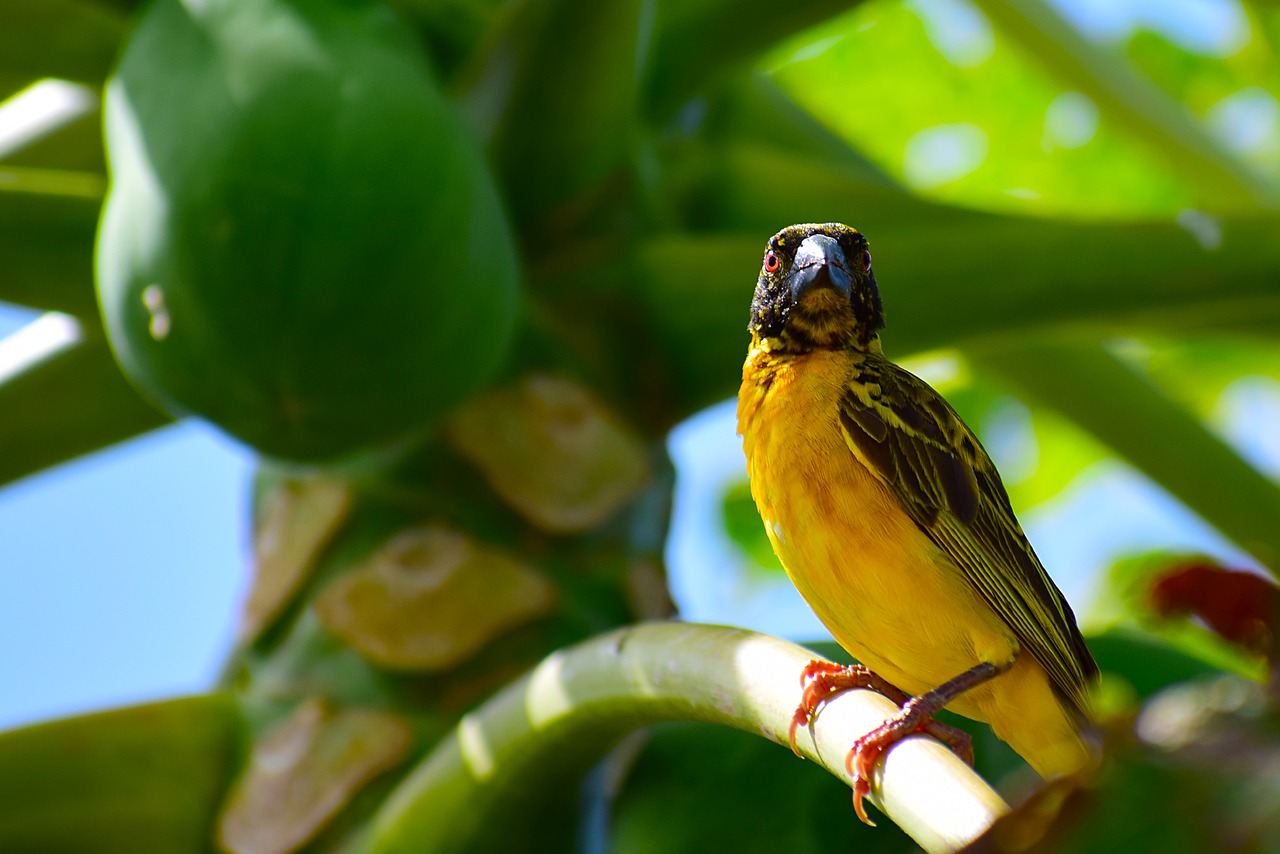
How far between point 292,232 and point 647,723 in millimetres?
834

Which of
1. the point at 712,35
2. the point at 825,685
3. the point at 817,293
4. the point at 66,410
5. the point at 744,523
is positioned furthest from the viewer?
the point at 744,523

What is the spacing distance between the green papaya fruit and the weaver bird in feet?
1.58

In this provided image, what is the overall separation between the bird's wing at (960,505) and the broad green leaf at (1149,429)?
45 centimetres

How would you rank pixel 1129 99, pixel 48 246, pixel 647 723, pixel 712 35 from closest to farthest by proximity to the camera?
pixel 647 723
pixel 48 246
pixel 712 35
pixel 1129 99

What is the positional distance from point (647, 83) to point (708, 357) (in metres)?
0.61

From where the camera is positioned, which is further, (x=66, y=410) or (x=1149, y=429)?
(x=1149, y=429)

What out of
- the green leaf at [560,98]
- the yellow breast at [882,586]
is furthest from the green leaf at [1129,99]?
the yellow breast at [882,586]

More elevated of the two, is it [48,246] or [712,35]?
[712,35]

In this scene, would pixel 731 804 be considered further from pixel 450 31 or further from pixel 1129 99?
pixel 1129 99

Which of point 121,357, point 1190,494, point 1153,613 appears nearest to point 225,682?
point 121,357

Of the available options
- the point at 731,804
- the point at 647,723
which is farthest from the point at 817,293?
the point at 647,723

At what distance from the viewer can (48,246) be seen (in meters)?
2.29

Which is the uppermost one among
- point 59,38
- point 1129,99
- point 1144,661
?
point 59,38

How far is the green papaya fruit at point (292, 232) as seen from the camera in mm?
1799
